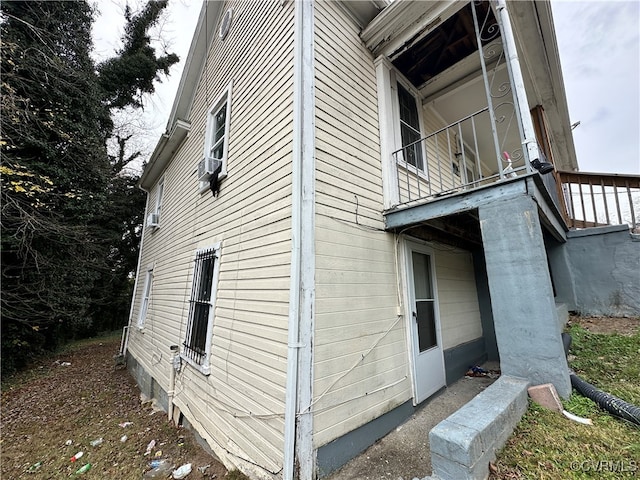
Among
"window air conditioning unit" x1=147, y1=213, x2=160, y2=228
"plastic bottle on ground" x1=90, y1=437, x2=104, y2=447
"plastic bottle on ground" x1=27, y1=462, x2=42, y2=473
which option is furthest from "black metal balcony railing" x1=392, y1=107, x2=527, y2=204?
"window air conditioning unit" x1=147, y1=213, x2=160, y2=228

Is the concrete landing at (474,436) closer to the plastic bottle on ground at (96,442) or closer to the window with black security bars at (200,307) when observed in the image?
the window with black security bars at (200,307)

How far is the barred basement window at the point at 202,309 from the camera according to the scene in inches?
155

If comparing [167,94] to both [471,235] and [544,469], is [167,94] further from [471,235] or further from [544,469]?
[544,469]

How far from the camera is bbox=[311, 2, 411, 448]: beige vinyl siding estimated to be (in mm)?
2609

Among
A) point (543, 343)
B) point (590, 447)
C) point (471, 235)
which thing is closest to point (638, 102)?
point (471, 235)

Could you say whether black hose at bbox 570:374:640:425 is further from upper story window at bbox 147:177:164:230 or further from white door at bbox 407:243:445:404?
upper story window at bbox 147:177:164:230

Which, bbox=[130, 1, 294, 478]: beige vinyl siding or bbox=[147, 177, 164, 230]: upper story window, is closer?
bbox=[130, 1, 294, 478]: beige vinyl siding

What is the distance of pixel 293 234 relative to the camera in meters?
2.60

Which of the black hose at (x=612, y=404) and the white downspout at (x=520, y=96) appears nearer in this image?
the black hose at (x=612, y=404)

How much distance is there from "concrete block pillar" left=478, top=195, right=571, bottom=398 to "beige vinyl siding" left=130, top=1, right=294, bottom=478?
208 cm

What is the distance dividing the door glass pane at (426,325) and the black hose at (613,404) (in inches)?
63.5

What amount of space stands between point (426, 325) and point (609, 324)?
3.59 metres

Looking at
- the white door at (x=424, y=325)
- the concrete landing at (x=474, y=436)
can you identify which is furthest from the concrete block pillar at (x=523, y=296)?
the white door at (x=424, y=325)

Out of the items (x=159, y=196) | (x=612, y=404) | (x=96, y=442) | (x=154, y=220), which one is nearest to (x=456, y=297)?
(x=612, y=404)
